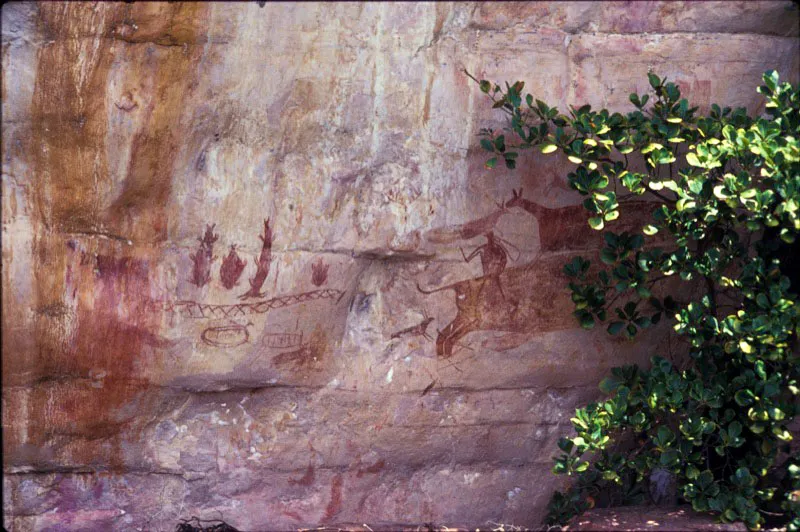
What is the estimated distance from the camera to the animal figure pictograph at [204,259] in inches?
155

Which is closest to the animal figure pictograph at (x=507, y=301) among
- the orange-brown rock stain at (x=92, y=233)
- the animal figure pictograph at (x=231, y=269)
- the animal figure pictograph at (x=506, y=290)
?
the animal figure pictograph at (x=506, y=290)

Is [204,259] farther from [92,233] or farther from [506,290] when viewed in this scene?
[506,290]

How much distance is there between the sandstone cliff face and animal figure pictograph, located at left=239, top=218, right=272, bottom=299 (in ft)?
0.04

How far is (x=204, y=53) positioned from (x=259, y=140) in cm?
43

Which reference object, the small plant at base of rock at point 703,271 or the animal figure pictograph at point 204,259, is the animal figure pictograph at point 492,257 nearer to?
the small plant at base of rock at point 703,271

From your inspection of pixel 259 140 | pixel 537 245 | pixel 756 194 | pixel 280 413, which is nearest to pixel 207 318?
pixel 280 413

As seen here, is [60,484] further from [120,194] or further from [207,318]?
[120,194]

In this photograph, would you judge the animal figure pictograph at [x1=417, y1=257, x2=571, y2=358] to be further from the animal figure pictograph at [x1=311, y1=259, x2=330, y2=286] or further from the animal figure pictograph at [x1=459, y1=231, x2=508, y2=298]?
the animal figure pictograph at [x1=311, y1=259, x2=330, y2=286]

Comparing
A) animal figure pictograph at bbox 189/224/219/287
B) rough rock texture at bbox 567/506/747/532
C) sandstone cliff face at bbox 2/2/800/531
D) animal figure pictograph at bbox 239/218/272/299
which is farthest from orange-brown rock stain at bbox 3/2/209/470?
rough rock texture at bbox 567/506/747/532

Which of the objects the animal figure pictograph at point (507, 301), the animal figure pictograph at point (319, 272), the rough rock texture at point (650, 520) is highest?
the animal figure pictograph at point (319, 272)

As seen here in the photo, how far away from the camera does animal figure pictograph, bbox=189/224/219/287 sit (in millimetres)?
3945

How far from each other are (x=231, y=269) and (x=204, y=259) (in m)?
0.13

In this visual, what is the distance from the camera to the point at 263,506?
416 centimetres

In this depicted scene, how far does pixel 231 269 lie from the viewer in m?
3.98
